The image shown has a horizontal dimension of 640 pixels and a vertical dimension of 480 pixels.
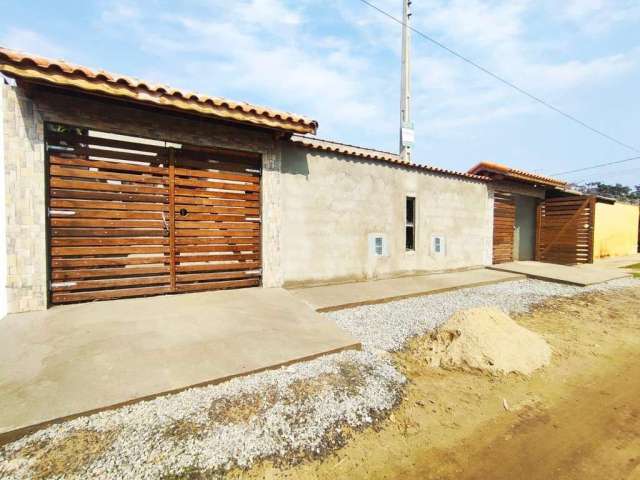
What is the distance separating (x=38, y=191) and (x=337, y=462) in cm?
530

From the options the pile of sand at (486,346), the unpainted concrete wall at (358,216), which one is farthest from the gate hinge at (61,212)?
the pile of sand at (486,346)

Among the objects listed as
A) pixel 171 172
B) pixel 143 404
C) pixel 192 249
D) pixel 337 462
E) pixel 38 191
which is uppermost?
pixel 171 172

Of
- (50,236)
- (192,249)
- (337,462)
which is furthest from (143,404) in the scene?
(50,236)

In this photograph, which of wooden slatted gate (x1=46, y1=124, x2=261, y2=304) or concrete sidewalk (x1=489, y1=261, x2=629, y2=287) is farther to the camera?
concrete sidewalk (x1=489, y1=261, x2=629, y2=287)

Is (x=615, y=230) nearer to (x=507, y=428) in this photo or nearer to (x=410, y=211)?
(x=410, y=211)

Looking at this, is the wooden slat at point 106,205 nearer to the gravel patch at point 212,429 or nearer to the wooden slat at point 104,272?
the wooden slat at point 104,272

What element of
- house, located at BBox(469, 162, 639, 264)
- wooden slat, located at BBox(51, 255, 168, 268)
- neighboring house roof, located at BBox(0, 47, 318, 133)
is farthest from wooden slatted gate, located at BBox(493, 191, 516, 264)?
wooden slat, located at BBox(51, 255, 168, 268)

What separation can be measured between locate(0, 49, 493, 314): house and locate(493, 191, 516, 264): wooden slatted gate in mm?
5889

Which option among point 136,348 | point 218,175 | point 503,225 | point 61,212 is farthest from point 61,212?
point 503,225

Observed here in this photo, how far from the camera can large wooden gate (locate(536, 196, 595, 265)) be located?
1148cm

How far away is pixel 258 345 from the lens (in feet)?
11.8

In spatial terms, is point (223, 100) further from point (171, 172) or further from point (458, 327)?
point (458, 327)

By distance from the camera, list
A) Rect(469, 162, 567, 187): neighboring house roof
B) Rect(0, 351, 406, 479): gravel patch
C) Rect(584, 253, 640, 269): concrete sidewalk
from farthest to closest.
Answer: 1. Rect(584, 253, 640, 269): concrete sidewalk
2. Rect(469, 162, 567, 187): neighboring house roof
3. Rect(0, 351, 406, 479): gravel patch

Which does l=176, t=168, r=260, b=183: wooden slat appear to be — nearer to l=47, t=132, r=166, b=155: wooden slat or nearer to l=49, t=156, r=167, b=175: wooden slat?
l=49, t=156, r=167, b=175: wooden slat
